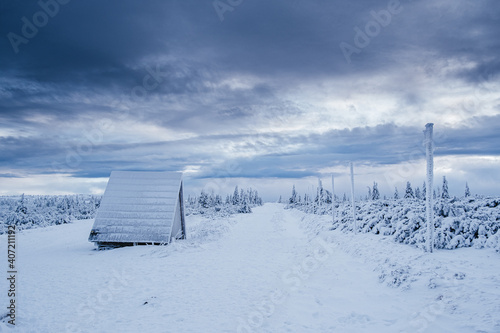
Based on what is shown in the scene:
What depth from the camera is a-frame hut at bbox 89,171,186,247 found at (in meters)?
16.7

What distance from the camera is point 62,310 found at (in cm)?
753

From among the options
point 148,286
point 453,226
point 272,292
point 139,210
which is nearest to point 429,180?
point 453,226

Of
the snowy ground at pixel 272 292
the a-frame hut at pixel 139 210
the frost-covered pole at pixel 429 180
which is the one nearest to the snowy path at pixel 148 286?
the snowy ground at pixel 272 292

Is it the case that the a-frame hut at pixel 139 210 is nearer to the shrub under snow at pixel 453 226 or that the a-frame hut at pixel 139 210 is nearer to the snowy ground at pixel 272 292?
the snowy ground at pixel 272 292

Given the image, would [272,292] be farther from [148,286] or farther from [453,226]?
[453,226]

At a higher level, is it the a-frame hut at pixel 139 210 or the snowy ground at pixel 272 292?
the a-frame hut at pixel 139 210

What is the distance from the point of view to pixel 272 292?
333 inches

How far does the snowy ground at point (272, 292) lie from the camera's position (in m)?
6.22

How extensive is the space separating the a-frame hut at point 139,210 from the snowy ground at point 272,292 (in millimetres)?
2765

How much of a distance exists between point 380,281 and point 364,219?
11229 millimetres

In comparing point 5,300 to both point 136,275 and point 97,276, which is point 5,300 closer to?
point 97,276

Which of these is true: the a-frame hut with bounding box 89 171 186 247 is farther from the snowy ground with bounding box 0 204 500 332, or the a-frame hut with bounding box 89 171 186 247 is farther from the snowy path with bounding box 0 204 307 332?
the snowy ground with bounding box 0 204 500 332

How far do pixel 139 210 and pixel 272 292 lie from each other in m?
12.0

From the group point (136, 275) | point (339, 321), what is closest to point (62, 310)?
point (136, 275)
